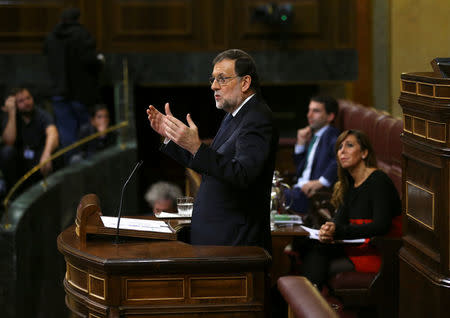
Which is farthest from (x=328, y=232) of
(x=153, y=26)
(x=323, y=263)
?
(x=153, y=26)

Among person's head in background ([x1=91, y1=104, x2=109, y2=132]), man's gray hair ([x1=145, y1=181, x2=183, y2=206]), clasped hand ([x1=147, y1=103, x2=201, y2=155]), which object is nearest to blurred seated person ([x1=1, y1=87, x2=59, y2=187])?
person's head in background ([x1=91, y1=104, x2=109, y2=132])

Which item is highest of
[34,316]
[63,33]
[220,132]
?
[63,33]

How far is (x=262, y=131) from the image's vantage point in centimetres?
309

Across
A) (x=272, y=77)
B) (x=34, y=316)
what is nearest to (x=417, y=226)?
(x=34, y=316)

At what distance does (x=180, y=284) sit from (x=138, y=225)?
418mm

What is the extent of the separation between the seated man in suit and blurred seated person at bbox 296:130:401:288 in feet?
4.33

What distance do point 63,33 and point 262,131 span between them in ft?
19.3

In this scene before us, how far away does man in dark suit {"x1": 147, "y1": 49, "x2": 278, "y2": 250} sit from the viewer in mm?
2930

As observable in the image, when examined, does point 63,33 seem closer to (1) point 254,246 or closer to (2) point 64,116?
(2) point 64,116

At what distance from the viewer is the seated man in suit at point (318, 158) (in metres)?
6.05

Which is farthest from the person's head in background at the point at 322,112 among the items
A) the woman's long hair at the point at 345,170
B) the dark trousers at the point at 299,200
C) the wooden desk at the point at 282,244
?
the wooden desk at the point at 282,244

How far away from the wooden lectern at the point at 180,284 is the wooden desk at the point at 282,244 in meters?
1.52

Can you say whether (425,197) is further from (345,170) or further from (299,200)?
(299,200)

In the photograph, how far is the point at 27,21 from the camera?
10047 mm
